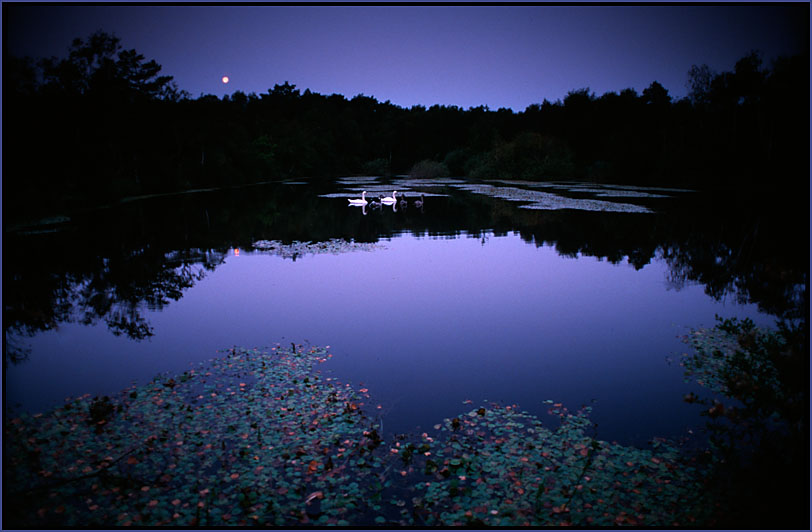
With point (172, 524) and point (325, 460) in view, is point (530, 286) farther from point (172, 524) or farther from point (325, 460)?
point (172, 524)

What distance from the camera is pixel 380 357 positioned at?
11.4 meters

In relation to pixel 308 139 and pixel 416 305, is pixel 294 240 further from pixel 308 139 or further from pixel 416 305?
pixel 308 139

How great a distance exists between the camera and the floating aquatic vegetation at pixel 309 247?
78.4 ft

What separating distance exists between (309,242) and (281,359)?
53.0 feet

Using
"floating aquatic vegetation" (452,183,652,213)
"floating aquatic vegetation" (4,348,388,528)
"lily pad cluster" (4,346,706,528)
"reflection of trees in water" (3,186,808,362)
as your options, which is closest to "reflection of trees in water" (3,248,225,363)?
"reflection of trees in water" (3,186,808,362)

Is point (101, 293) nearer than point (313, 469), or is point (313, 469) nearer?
point (313, 469)

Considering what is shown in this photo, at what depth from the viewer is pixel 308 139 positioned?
347 feet

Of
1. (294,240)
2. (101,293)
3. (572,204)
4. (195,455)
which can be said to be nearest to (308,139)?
(572,204)

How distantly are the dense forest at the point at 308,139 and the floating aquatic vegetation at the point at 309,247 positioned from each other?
1100 centimetres

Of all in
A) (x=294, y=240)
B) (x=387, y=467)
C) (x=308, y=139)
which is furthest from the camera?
(x=308, y=139)

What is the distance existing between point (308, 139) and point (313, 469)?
10524cm

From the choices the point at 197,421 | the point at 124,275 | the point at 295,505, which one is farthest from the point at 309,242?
the point at 295,505

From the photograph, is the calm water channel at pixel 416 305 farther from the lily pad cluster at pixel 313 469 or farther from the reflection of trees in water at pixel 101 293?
the lily pad cluster at pixel 313 469

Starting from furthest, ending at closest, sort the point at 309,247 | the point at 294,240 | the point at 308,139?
1. the point at 308,139
2. the point at 294,240
3. the point at 309,247
